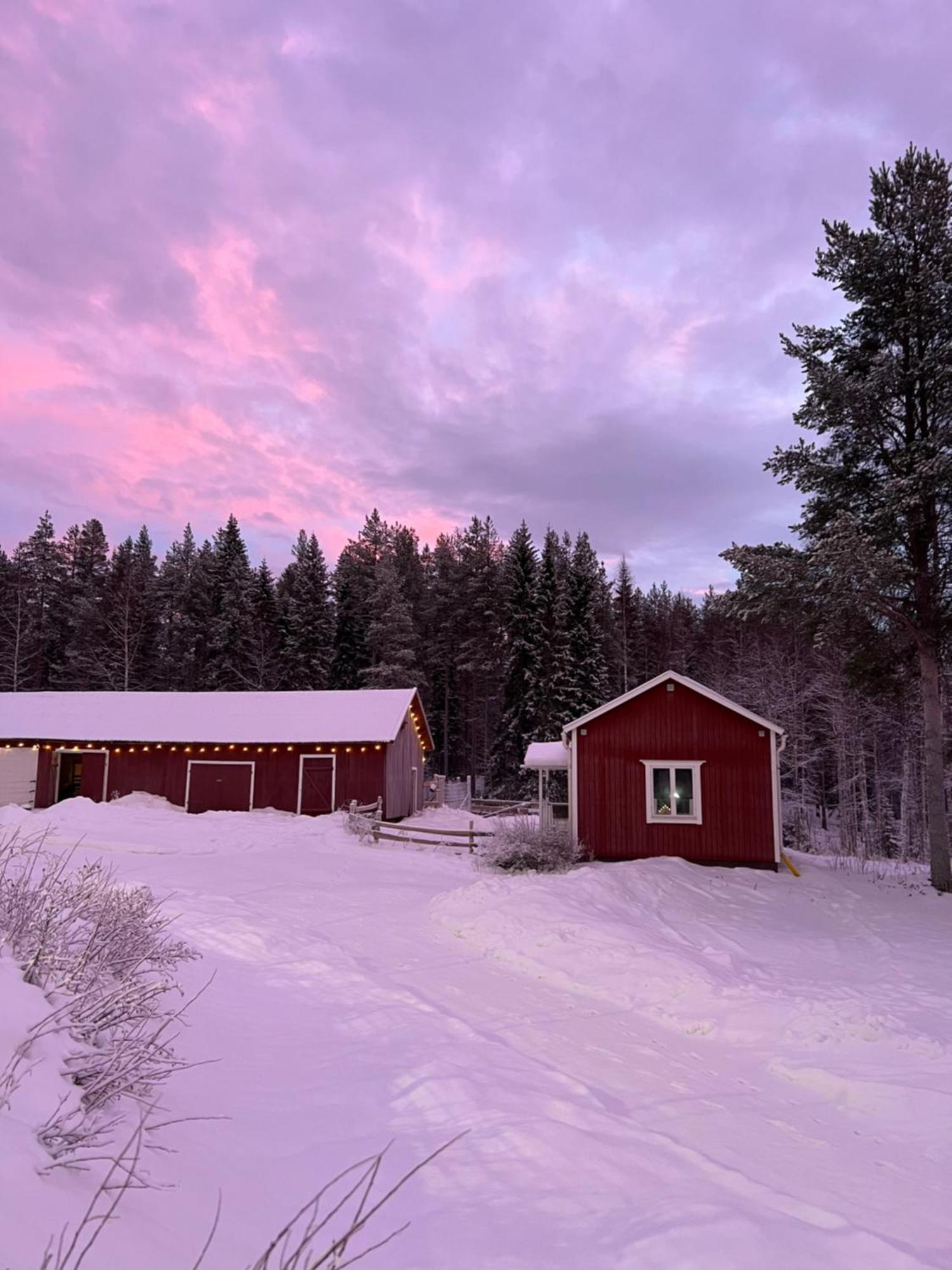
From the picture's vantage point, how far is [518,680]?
132 feet

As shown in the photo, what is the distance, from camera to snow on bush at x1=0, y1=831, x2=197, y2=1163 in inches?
129

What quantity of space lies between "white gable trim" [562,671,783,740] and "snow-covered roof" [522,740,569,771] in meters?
1.58

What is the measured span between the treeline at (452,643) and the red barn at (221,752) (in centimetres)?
1310

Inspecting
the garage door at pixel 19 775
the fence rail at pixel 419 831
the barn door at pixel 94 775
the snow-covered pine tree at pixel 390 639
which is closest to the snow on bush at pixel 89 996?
the fence rail at pixel 419 831

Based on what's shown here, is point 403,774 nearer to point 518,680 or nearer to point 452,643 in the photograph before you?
point 518,680

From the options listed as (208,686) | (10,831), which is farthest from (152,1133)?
(208,686)

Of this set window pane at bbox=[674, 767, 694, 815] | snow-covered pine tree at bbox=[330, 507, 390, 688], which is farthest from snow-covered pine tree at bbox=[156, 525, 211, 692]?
window pane at bbox=[674, 767, 694, 815]

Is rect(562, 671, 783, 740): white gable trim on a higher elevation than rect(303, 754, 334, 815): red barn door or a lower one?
higher

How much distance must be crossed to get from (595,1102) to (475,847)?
14.9 metres

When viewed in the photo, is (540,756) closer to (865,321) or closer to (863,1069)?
(865,321)

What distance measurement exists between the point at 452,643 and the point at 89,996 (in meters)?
46.9

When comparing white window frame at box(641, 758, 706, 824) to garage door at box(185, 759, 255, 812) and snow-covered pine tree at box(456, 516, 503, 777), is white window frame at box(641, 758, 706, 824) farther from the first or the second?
snow-covered pine tree at box(456, 516, 503, 777)

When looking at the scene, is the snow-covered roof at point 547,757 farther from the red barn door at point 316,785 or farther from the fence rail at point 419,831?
the red barn door at point 316,785

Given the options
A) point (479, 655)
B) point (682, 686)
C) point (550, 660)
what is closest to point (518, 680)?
point (550, 660)
